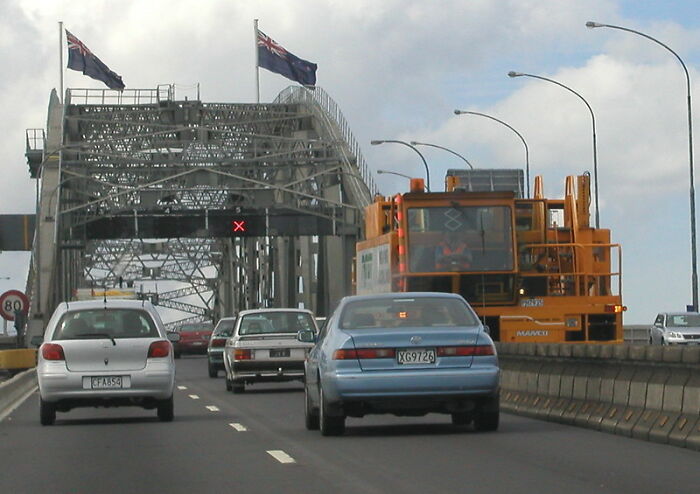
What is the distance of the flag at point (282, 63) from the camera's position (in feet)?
253

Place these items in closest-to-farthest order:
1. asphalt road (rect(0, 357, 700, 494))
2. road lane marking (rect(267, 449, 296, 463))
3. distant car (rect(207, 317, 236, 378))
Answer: asphalt road (rect(0, 357, 700, 494)) → road lane marking (rect(267, 449, 296, 463)) → distant car (rect(207, 317, 236, 378))

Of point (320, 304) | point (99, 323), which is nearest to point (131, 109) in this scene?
point (320, 304)

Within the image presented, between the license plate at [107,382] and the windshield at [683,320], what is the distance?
1219 inches

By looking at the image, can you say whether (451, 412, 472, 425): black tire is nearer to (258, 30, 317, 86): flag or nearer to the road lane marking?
the road lane marking

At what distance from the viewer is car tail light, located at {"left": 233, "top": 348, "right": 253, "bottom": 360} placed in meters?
29.5

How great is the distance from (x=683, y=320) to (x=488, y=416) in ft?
109

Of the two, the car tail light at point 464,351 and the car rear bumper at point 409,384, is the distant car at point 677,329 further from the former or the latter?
the car rear bumper at point 409,384

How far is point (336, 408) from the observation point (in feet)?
54.8

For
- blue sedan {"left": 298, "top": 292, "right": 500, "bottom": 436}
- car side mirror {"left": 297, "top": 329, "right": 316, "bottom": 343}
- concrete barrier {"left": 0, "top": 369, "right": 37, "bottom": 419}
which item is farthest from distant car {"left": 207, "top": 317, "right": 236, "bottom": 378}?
blue sedan {"left": 298, "top": 292, "right": 500, "bottom": 436}

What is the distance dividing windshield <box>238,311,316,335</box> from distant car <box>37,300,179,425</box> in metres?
9.21

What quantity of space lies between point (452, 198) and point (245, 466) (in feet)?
54.7

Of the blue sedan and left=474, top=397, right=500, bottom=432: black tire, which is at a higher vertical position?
the blue sedan

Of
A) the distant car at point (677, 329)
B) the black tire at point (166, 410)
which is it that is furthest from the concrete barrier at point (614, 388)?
the distant car at point (677, 329)

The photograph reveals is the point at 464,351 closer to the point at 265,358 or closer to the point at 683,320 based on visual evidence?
the point at 265,358
